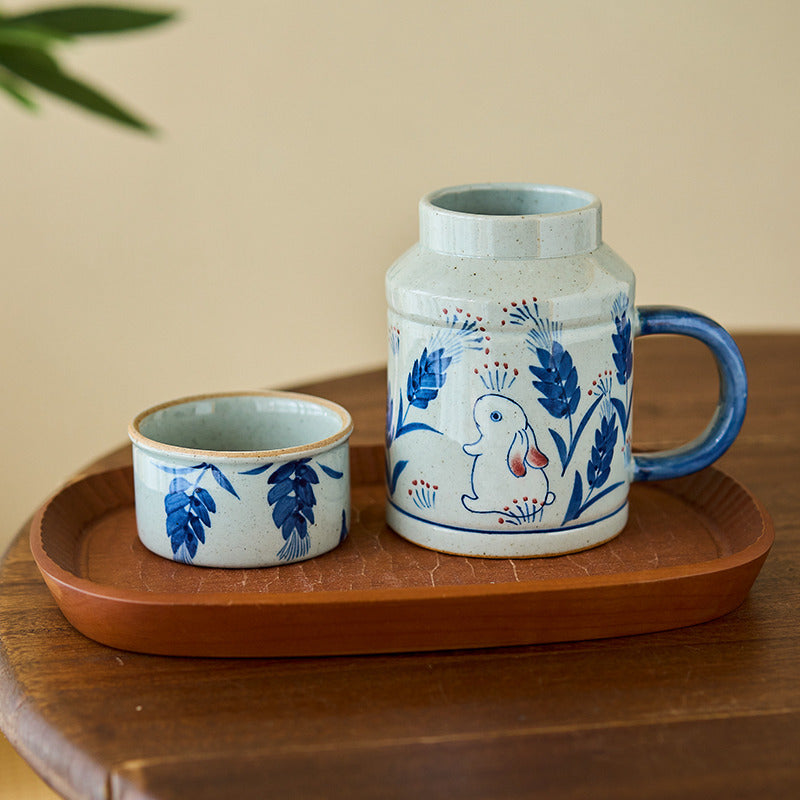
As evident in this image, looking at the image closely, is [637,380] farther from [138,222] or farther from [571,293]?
[138,222]

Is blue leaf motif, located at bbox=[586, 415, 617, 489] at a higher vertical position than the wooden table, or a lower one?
higher

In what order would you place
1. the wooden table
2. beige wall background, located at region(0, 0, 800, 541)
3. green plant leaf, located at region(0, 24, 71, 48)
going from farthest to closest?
beige wall background, located at region(0, 0, 800, 541)
the wooden table
green plant leaf, located at region(0, 24, 71, 48)

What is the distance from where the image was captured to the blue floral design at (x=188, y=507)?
0.57 meters

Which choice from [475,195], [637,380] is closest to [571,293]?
[475,195]

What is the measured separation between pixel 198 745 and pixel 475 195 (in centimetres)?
38

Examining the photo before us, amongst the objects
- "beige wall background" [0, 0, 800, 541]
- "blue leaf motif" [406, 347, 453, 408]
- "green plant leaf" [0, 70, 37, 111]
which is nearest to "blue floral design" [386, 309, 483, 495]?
Result: "blue leaf motif" [406, 347, 453, 408]

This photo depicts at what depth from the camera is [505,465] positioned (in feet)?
1.94

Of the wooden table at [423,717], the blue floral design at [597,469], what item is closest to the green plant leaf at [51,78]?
the wooden table at [423,717]

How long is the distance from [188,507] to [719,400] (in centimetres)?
34

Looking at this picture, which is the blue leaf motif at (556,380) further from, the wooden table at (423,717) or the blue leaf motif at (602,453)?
the wooden table at (423,717)

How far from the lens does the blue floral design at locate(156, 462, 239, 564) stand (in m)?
0.57

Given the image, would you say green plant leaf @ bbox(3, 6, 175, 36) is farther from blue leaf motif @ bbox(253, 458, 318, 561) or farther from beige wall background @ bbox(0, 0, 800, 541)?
beige wall background @ bbox(0, 0, 800, 541)

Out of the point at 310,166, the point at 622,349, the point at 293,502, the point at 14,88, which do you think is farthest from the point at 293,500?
the point at 310,166

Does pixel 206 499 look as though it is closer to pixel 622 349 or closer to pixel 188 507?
pixel 188 507
